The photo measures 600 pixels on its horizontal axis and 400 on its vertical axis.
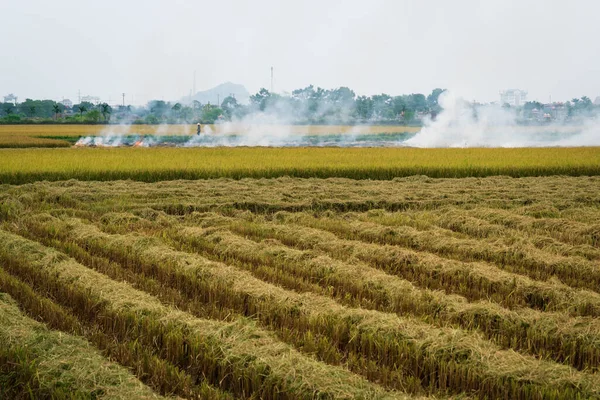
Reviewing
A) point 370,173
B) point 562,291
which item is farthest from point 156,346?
point 370,173

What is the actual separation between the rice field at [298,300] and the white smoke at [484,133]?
31.2 meters

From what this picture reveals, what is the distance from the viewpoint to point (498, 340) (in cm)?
486

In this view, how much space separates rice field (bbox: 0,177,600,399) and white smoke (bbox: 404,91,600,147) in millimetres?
31165

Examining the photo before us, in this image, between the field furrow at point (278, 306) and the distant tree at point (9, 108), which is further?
the distant tree at point (9, 108)

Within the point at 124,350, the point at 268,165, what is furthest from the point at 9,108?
the point at 124,350

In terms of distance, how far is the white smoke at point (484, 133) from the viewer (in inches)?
1674

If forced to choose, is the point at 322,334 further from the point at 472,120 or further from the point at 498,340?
the point at 472,120

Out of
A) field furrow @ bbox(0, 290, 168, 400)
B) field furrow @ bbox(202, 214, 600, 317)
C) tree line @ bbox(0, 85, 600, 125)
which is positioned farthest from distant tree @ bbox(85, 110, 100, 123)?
field furrow @ bbox(0, 290, 168, 400)

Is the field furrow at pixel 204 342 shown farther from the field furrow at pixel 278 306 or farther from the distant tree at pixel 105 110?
the distant tree at pixel 105 110

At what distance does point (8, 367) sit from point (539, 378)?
3317 mm

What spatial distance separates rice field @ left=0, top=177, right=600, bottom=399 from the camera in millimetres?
4105

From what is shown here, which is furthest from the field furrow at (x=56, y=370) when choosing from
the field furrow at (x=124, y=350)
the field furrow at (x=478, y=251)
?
the field furrow at (x=478, y=251)

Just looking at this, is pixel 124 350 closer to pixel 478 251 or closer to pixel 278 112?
pixel 478 251

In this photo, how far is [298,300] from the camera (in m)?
5.66
